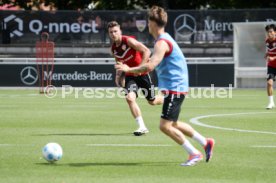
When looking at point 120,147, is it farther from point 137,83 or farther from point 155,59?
point 137,83

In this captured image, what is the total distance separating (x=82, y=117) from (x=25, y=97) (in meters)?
8.51

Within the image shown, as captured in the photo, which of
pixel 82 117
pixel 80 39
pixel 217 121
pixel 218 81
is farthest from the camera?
pixel 80 39

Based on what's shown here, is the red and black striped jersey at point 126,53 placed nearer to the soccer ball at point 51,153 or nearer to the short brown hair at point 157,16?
the short brown hair at point 157,16

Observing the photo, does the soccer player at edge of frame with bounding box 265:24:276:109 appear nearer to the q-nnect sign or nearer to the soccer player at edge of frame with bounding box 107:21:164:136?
the soccer player at edge of frame with bounding box 107:21:164:136

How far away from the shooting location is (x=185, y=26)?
34.8 m

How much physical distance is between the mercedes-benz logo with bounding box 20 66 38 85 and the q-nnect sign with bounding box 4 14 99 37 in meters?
3.32

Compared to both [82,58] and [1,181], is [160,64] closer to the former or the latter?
[1,181]

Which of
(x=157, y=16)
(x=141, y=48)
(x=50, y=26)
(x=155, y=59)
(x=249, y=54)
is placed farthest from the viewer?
(x=50, y=26)

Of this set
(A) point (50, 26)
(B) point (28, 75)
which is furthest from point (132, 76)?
(A) point (50, 26)

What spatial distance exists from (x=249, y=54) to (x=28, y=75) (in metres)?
9.39

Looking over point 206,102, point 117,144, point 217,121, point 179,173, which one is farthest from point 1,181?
point 206,102

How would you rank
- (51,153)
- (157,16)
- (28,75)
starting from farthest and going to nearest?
1. (28,75)
2. (51,153)
3. (157,16)

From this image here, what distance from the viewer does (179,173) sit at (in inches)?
394

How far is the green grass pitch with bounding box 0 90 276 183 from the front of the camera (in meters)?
9.84
